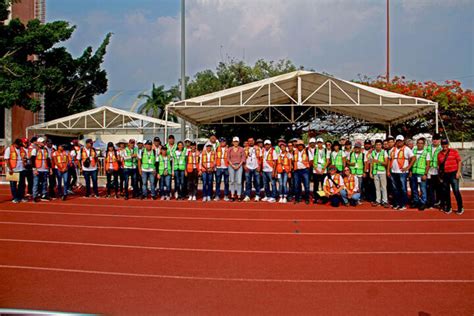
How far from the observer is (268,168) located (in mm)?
12336

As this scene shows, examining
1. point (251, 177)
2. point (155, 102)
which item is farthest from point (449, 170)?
point (155, 102)

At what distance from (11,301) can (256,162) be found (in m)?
8.35

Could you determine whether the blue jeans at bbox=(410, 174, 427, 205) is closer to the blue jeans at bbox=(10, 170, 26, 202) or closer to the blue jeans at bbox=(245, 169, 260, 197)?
the blue jeans at bbox=(245, 169, 260, 197)

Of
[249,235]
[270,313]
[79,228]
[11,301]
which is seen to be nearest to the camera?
[270,313]

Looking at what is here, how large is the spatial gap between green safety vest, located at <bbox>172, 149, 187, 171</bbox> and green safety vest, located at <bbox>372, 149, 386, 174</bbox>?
510 centimetres

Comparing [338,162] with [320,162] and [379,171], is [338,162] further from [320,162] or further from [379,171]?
[379,171]

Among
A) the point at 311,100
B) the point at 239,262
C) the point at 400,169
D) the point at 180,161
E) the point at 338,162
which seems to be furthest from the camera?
the point at 311,100

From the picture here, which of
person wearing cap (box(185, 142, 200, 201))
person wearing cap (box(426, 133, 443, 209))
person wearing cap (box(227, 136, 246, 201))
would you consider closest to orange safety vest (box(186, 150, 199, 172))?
person wearing cap (box(185, 142, 200, 201))

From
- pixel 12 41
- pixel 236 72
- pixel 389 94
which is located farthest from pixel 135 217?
pixel 236 72

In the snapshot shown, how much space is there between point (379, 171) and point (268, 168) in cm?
291

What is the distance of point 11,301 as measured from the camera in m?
4.78

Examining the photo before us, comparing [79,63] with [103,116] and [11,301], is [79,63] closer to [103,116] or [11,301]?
[103,116]

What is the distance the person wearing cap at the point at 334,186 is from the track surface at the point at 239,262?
3.72 ft

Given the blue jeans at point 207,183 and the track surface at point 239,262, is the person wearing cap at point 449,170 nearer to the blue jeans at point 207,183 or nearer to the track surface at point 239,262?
the track surface at point 239,262
